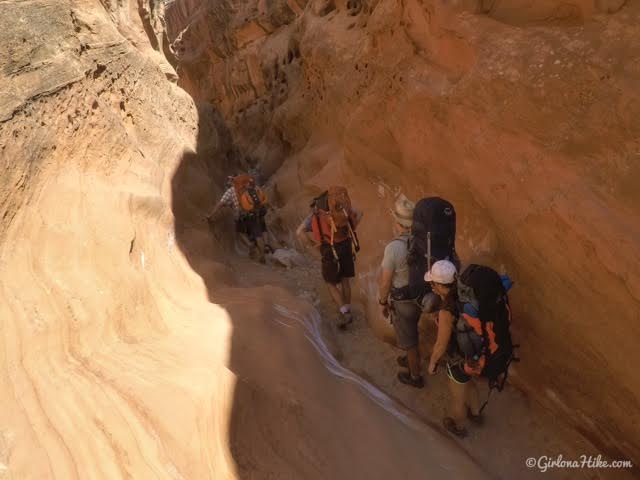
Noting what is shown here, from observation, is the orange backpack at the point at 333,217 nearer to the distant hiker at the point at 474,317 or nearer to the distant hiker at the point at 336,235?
the distant hiker at the point at 336,235

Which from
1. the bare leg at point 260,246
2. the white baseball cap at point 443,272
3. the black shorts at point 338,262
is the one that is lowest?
the bare leg at point 260,246

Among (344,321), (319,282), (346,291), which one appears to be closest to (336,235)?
(346,291)

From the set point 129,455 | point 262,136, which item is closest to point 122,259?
point 129,455

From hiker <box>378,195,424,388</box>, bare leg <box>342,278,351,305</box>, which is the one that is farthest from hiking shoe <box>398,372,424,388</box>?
bare leg <box>342,278,351,305</box>

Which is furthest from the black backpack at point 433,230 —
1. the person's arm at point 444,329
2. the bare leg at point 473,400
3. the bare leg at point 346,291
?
the bare leg at point 346,291

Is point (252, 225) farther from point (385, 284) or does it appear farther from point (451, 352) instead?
point (451, 352)

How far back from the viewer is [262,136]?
13.6m

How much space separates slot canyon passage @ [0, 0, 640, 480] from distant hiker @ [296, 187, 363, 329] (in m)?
0.38

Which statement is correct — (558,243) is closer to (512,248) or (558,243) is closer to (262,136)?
(512,248)

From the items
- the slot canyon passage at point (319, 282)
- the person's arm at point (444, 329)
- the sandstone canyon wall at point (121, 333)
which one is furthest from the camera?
the person's arm at point (444, 329)

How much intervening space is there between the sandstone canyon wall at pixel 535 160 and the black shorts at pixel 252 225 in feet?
4.91

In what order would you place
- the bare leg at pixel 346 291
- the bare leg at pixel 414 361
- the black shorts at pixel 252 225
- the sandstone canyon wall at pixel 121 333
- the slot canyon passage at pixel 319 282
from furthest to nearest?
the black shorts at pixel 252 225 < the bare leg at pixel 346 291 < the bare leg at pixel 414 361 < the slot canyon passage at pixel 319 282 < the sandstone canyon wall at pixel 121 333

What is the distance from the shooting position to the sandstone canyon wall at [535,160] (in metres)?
3.42

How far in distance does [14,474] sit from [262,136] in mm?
12173
